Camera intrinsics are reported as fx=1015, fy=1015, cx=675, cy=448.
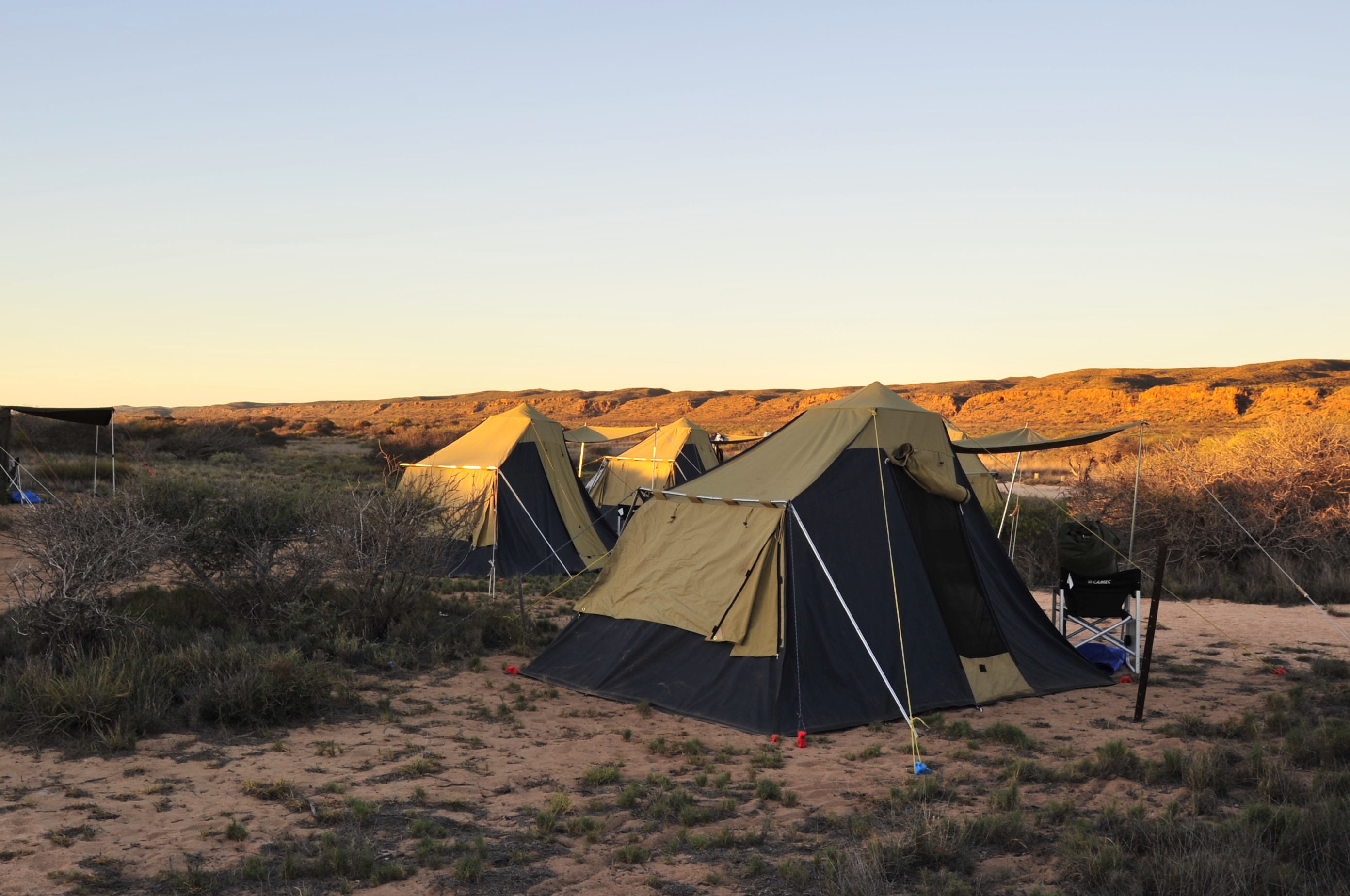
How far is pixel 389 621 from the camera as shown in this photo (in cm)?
997

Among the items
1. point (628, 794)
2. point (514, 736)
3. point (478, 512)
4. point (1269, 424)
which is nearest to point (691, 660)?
point (514, 736)

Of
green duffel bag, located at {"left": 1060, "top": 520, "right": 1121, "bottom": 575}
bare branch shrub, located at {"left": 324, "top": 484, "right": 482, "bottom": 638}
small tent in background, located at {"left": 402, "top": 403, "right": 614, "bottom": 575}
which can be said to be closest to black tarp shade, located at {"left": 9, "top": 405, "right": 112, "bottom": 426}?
small tent in background, located at {"left": 402, "top": 403, "right": 614, "bottom": 575}

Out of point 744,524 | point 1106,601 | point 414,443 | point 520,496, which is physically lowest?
point 1106,601

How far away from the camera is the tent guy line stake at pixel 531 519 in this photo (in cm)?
1395

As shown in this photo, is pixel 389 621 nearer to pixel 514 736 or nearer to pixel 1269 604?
pixel 514 736

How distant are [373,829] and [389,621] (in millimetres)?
A: 4947

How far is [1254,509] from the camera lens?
1462 cm

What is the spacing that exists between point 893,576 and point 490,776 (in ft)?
10.9

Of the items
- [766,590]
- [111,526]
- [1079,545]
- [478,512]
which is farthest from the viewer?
[478,512]

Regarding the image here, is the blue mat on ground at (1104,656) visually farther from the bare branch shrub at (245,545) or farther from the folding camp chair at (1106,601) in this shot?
the bare branch shrub at (245,545)

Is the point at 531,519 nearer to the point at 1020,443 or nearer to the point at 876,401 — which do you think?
the point at 1020,443

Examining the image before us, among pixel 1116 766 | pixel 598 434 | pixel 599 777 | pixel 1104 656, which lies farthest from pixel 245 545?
pixel 598 434

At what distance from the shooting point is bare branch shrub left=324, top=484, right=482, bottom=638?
9.78m

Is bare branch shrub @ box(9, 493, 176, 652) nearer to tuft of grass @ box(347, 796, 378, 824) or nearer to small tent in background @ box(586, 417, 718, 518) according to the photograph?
tuft of grass @ box(347, 796, 378, 824)
